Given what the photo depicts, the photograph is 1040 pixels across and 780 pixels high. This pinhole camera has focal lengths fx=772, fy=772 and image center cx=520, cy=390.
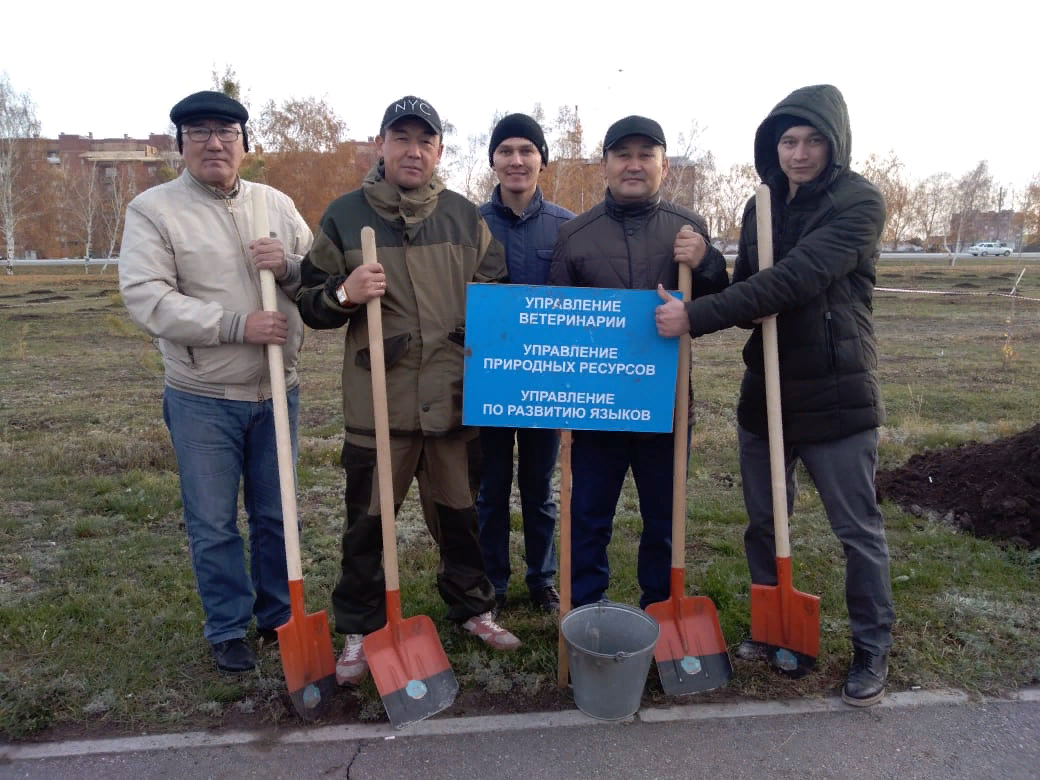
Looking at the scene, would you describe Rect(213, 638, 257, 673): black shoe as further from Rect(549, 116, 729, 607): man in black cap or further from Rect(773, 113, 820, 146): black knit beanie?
Rect(773, 113, 820, 146): black knit beanie

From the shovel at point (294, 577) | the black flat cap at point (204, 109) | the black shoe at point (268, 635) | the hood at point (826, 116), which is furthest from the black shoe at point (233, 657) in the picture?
the hood at point (826, 116)

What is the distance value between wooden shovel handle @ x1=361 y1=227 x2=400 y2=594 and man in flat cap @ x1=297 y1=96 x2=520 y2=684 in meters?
0.08

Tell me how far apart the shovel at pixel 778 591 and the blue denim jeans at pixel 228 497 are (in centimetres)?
209

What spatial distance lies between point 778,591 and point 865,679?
1.52ft

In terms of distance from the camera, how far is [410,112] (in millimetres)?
3055

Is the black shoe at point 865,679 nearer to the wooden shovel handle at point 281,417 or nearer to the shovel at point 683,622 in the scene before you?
the shovel at point 683,622

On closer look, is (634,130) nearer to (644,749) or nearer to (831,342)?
(831,342)

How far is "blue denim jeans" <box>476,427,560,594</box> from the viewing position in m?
3.86

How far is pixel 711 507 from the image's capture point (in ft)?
17.6

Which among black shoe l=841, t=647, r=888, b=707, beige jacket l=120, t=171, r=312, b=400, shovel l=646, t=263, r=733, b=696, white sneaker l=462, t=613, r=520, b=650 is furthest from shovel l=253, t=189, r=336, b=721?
black shoe l=841, t=647, r=888, b=707

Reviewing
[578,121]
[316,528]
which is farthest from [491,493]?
[578,121]

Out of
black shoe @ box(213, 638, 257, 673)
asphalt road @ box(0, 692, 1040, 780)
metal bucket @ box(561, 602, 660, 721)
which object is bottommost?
asphalt road @ box(0, 692, 1040, 780)

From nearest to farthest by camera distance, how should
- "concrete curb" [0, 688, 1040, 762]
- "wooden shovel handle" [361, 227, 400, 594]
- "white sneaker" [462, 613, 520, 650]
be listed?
"concrete curb" [0, 688, 1040, 762] < "wooden shovel handle" [361, 227, 400, 594] < "white sneaker" [462, 613, 520, 650]

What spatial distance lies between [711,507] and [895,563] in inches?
50.8
